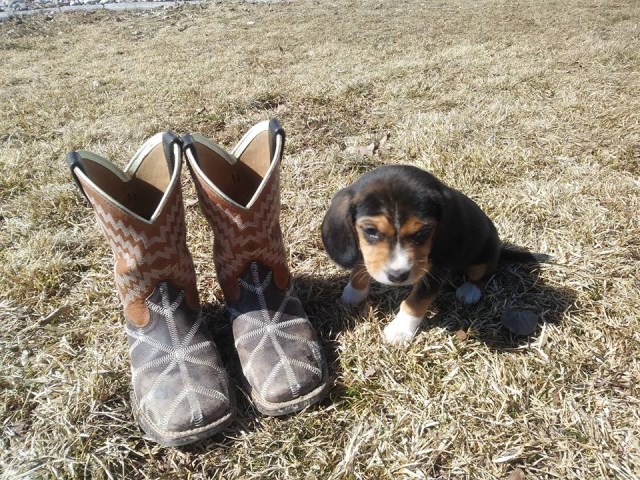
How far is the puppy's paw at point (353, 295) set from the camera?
266 centimetres

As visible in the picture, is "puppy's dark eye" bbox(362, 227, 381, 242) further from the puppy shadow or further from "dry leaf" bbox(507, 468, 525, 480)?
"dry leaf" bbox(507, 468, 525, 480)

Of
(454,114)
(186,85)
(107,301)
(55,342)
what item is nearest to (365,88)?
(454,114)

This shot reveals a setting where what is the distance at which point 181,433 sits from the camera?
6.15ft

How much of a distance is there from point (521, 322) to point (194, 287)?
176 centimetres

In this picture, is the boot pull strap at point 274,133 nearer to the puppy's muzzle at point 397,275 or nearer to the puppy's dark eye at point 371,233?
the puppy's dark eye at point 371,233

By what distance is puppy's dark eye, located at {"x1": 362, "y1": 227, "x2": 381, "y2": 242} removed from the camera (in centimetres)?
215

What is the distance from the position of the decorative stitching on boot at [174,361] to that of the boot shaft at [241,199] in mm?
311

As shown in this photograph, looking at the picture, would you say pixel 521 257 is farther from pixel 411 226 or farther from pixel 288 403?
pixel 288 403

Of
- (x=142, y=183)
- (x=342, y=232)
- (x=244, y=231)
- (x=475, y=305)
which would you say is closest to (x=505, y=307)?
(x=475, y=305)

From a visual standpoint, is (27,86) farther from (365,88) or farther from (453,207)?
(453,207)

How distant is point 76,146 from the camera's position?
471 centimetres

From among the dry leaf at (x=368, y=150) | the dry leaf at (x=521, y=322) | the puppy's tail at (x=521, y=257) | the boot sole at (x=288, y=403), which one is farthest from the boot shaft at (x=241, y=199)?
the dry leaf at (x=368, y=150)

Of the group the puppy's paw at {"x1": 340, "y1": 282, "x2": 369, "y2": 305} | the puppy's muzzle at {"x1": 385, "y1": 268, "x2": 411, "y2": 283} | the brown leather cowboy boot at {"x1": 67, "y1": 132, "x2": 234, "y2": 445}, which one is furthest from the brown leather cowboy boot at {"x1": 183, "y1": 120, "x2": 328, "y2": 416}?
the puppy's muzzle at {"x1": 385, "y1": 268, "x2": 411, "y2": 283}

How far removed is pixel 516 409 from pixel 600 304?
951 mm
